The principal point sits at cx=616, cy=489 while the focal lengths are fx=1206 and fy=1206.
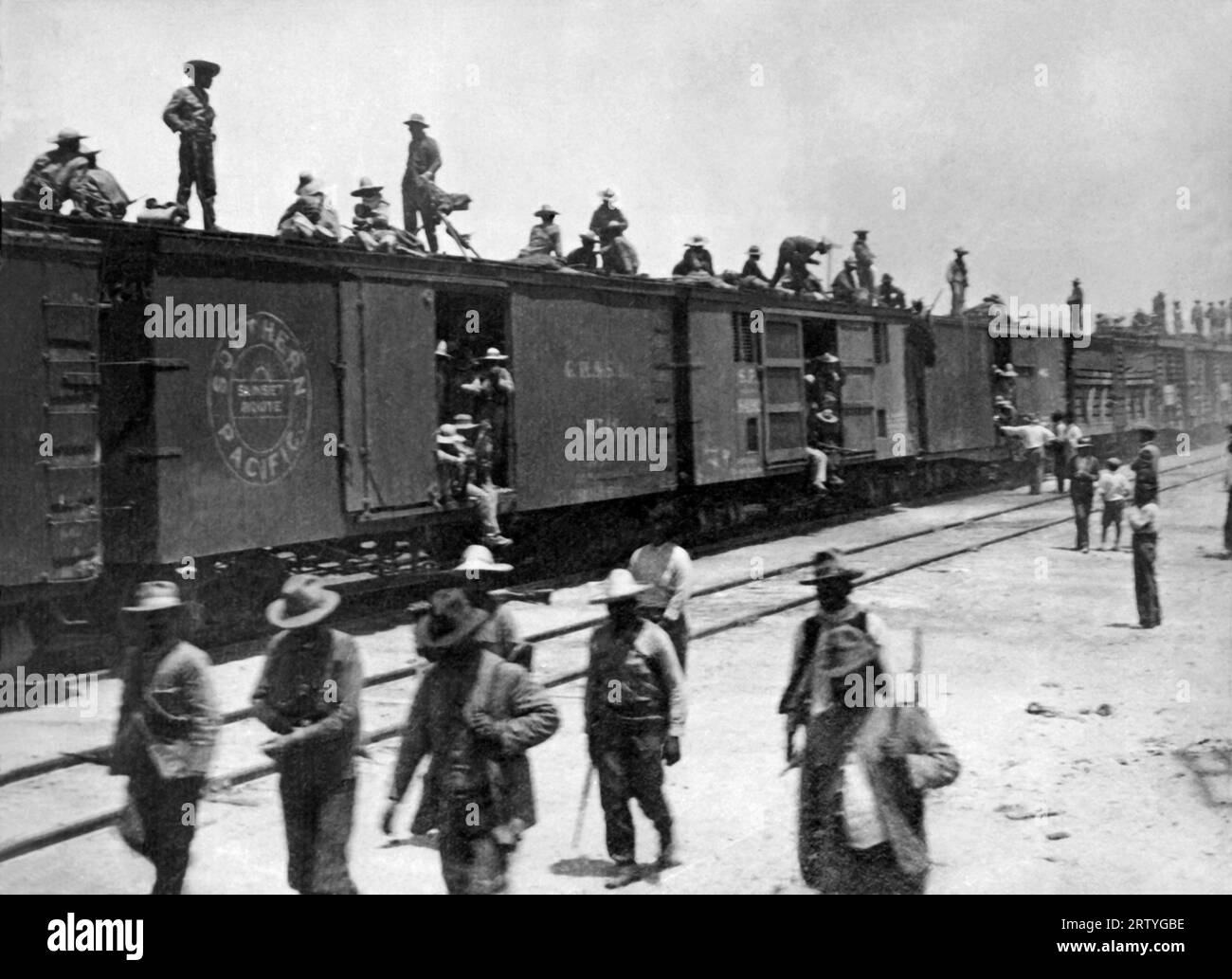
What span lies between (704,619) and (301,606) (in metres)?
7.10

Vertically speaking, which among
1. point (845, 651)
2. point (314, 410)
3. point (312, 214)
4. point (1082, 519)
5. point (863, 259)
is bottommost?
point (845, 651)

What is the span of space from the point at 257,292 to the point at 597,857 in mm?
6024

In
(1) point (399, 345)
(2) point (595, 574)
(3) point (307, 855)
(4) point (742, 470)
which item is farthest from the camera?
(4) point (742, 470)

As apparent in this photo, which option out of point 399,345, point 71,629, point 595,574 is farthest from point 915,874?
point 595,574

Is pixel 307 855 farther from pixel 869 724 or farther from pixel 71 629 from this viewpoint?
pixel 71 629

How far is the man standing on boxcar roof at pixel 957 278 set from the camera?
23969 mm

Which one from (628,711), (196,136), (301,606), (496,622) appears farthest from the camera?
(196,136)

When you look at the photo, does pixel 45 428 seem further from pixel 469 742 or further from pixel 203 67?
pixel 469 742

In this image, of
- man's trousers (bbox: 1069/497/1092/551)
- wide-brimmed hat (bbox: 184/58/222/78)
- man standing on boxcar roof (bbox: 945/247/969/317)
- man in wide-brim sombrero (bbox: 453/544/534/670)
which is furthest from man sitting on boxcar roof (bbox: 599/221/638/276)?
man standing on boxcar roof (bbox: 945/247/969/317)

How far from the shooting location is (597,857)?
616cm

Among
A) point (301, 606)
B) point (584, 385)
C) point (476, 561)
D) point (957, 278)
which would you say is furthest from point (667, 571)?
point (957, 278)

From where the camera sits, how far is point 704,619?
38.6 ft

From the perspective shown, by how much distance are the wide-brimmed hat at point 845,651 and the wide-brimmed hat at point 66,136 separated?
24.1 ft

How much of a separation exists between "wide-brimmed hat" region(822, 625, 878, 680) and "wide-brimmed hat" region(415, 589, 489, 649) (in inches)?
64.4
